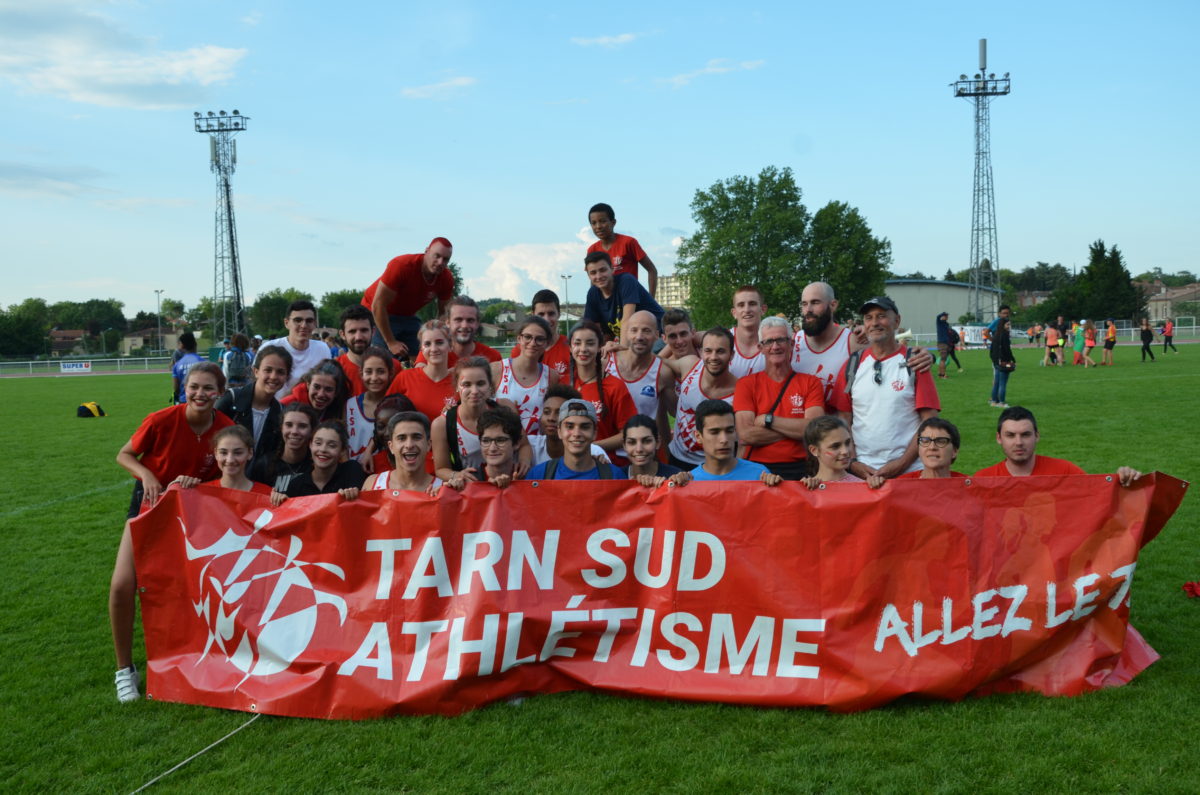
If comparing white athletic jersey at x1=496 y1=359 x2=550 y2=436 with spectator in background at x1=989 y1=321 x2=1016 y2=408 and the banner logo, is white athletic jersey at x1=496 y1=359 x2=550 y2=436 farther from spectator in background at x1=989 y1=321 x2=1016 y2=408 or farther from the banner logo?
spectator in background at x1=989 y1=321 x2=1016 y2=408

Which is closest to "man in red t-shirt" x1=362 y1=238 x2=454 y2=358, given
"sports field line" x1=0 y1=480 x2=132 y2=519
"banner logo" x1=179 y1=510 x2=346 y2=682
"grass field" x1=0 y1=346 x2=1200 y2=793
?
"banner logo" x1=179 y1=510 x2=346 y2=682

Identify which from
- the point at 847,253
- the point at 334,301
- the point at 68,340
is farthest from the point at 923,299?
the point at 68,340

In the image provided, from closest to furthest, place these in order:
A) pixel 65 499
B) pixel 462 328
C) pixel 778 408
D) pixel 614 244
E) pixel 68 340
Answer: pixel 778 408, pixel 462 328, pixel 614 244, pixel 65 499, pixel 68 340

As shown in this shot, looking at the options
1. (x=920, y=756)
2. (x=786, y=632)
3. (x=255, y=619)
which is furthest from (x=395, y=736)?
(x=920, y=756)

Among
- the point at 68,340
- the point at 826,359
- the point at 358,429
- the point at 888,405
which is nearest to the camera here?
the point at 888,405

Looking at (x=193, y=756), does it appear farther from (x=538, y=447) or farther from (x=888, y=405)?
(x=888, y=405)

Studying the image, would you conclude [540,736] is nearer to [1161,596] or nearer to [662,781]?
[662,781]

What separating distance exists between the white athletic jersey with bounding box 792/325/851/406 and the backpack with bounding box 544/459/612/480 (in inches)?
65.4

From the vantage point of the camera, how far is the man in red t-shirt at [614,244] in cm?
846

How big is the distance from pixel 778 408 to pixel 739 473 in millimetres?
839

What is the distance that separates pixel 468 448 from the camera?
5.62 m

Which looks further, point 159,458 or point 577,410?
point 159,458

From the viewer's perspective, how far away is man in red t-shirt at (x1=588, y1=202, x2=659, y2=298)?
846 centimetres

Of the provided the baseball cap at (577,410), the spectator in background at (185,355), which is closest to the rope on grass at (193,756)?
the baseball cap at (577,410)
